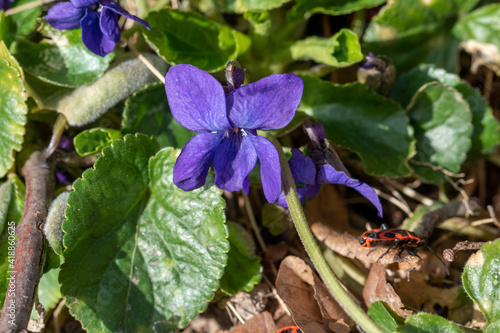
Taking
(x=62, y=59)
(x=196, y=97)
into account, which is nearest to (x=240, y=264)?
(x=196, y=97)

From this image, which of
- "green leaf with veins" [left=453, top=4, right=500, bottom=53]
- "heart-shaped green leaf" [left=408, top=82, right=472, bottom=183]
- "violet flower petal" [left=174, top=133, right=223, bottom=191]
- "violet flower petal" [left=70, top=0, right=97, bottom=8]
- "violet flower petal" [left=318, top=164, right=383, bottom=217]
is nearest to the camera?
"violet flower petal" [left=174, top=133, right=223, bottom=191]

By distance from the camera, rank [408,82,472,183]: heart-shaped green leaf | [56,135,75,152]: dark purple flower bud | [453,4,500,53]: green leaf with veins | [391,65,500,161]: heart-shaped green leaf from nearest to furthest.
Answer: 1. [56,135,75,152]: dark purple flower bud
2. [408,82,472,183]: heart-shaped green leaf
3. [391,65,500,161]: heart-shaped green leaf
4. [453,4,500,53]: green leaf with veins

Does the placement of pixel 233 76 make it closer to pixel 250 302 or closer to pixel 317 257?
pixel 317 257

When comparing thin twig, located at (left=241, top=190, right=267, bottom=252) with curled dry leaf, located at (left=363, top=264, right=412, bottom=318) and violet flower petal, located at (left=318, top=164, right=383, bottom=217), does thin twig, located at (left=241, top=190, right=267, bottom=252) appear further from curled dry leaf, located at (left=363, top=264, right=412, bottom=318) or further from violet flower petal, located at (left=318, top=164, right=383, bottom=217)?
violet flower petal, located at (left=318, top=164, right=383, bottom=217)

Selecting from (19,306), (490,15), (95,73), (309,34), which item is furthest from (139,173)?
(490,15)

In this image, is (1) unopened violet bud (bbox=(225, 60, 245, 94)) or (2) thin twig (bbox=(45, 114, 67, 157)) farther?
(2) thin twig (bbox=(45, 114, 67, 157))

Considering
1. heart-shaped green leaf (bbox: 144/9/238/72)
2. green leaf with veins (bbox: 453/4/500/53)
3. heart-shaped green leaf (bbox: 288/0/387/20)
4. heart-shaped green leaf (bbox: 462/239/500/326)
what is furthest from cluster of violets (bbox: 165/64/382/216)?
green leaf with veins (bbox: 453/4/500/53)

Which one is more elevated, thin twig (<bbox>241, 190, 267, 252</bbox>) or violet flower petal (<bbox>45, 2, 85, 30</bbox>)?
violet flower petal (<bbox>45, 2, 85, 30</bbox>)

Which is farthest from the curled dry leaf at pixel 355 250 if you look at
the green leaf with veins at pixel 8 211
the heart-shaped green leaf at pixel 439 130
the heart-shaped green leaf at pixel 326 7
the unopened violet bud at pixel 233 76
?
the green leaf with veins at pixel 8 211
